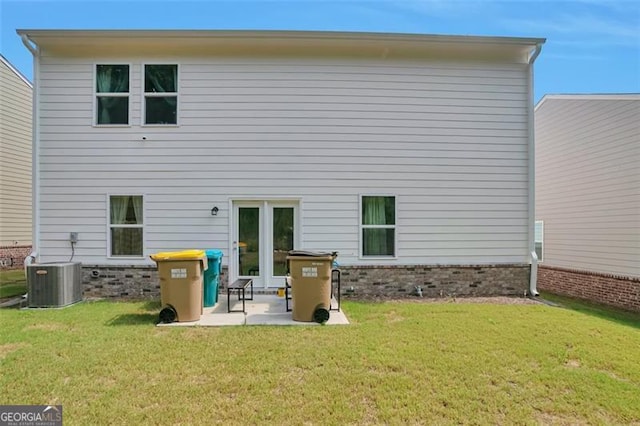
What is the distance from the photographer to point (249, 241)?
801 cm

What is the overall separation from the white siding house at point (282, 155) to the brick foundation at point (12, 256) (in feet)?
23.3

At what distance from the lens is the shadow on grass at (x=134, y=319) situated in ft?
18.4

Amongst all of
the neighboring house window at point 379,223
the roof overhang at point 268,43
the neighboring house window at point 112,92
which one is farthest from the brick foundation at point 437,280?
the neighboring house window at point 112,92

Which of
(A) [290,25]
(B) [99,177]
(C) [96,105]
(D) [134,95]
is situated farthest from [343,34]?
(B) [99,177]

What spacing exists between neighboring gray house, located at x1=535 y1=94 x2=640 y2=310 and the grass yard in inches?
148

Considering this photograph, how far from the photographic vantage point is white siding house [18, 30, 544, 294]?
25.5 ft

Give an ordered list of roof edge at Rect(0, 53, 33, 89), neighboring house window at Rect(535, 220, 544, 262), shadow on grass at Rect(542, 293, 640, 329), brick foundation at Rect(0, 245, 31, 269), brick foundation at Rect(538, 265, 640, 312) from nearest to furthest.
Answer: shadow on grass at Rect(542, 293, 640, 329), brick foundation at Rect(538, 265, 640, 312), neighboring house window at Rect(535, 220, 544, 262), brick foundation at Rect(0, 245, 31, 269), roof edge at Rect(0, 53, 33, 89)

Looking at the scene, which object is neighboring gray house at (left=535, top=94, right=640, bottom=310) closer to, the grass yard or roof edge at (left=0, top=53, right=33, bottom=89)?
the grass yard

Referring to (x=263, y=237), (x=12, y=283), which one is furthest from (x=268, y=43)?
(x=12, y=283)

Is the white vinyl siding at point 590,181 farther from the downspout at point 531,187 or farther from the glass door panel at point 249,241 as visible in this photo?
the glass door panel at point 249,241

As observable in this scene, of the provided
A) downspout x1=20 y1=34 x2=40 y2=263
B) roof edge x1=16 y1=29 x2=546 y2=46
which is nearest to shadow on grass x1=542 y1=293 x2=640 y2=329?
roof edge x1=16 y1=29 x2=546 y2=46

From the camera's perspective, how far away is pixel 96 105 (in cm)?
789

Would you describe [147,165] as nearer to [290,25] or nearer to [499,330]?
[290,25]

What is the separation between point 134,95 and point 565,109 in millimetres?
11648
